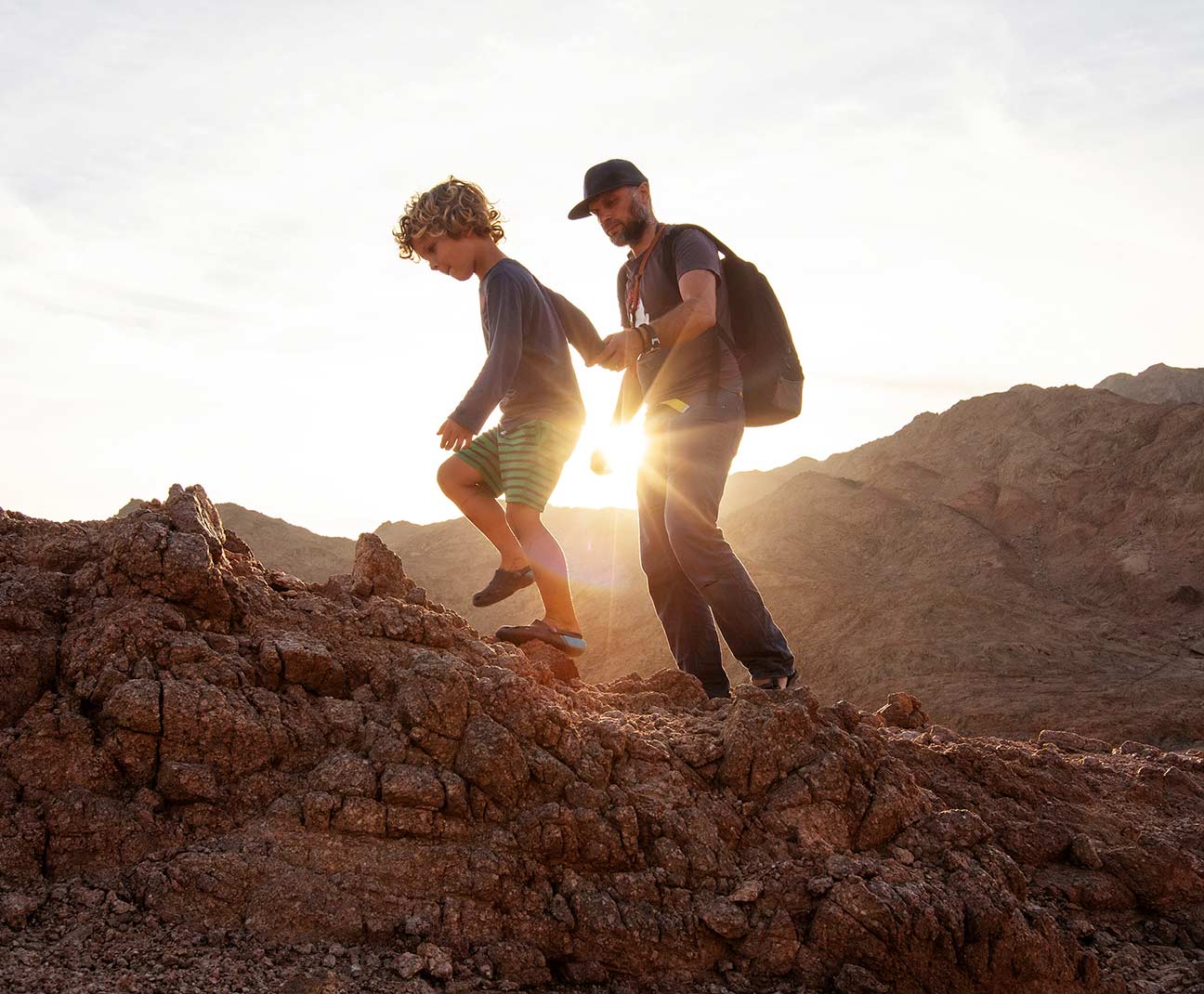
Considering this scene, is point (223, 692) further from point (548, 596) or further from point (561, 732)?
point (548, 596)

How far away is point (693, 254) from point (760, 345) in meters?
0.48

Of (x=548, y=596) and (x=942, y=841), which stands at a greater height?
(x=548, y=596)

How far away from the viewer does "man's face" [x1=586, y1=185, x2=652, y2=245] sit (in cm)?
440

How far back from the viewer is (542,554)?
4.12 meters

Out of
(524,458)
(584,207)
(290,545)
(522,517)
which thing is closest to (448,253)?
(584,207)

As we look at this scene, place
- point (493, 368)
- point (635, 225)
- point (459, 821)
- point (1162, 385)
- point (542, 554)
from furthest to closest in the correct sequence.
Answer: point (1162, 385)
point (635, 225)
point (542, 554)
point (493, 368)
point (459, 821)

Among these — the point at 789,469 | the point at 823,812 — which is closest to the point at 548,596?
the point at 823,812

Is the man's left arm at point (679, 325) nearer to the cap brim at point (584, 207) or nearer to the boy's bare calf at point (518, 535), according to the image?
the cap brim at point (584, 207)

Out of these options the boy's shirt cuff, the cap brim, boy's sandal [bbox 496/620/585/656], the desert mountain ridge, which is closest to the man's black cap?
the cap brim

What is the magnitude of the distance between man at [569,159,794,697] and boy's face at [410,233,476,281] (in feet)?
1.72

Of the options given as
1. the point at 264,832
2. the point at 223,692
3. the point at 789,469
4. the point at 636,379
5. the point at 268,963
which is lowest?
the point at 268,963

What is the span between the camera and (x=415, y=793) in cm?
279

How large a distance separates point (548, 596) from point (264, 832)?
1698mm

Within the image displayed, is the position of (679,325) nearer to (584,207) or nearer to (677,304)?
(677,304)
